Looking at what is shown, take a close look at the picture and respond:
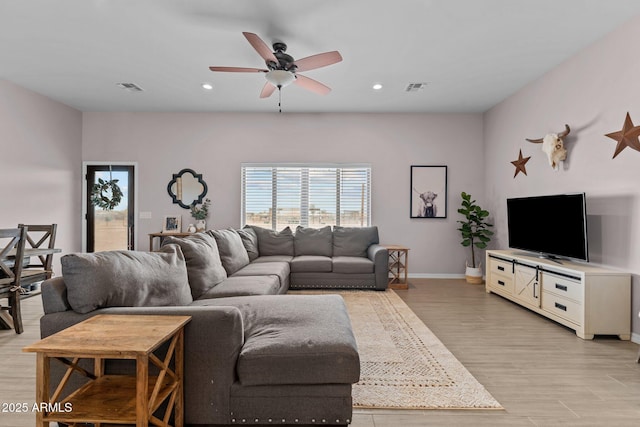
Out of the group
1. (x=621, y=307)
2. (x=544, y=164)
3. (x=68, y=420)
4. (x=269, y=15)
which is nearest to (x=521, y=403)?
(x=621, y=307)

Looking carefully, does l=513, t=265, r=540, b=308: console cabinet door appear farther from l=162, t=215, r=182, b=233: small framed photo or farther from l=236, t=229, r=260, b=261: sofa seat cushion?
l=162, t=215, r=182, b=233: small framed photo

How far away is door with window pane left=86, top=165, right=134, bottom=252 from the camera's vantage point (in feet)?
19.0

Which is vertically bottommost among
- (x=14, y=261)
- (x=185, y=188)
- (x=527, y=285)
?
(x=527, y=285)

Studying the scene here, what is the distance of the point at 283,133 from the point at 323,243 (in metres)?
2.13

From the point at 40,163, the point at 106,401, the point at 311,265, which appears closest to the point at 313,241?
the point at 311,265

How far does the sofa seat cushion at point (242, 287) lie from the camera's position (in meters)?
2.64

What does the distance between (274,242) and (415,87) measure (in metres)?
3.22

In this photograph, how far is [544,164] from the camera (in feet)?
13.7

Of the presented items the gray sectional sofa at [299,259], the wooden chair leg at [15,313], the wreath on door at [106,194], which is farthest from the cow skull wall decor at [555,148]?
the wreath on door at [106,194]

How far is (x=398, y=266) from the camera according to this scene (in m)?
5.11

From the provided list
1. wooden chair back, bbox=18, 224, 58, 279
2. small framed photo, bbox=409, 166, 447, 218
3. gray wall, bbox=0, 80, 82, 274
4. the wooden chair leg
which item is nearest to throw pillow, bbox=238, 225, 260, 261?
wooden chair back, bbox=18, 224, 58, 279

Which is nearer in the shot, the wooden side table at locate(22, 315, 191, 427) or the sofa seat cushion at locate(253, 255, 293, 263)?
the wooden side table at locate(22, 315, 191, 427)

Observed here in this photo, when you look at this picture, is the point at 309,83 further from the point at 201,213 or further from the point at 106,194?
the point at 106,194

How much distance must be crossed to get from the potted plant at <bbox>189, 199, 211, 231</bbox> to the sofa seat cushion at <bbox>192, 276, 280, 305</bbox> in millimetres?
2663
